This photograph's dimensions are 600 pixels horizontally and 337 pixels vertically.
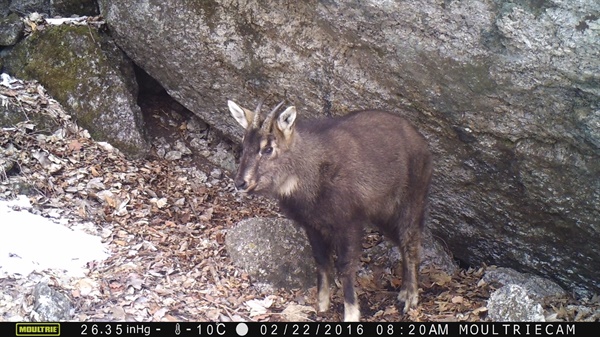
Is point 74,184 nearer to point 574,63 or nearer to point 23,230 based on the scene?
point 23,230

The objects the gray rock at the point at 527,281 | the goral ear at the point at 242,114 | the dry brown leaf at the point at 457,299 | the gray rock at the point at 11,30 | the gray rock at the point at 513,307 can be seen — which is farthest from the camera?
the gray rock at the point at 11,30

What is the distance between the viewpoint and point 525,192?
722 centimetres

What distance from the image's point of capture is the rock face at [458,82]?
627cm

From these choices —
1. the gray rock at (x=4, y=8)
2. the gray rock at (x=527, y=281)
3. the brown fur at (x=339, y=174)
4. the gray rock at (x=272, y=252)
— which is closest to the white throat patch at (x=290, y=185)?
the brown fur at (x=339, y=174)

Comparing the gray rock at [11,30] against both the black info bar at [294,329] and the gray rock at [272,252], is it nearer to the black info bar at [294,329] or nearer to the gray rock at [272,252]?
the gray rock at [272,252]

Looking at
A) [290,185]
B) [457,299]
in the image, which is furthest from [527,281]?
[290,185]

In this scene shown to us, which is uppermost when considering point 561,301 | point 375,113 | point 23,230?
point 375,113

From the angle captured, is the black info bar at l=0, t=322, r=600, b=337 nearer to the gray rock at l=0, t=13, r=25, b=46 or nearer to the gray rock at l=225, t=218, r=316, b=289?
the gray rock at l=225, t=218, r=316, b=289

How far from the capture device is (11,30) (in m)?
9.12

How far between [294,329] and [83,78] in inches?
179

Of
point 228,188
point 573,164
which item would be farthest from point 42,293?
point 573,164

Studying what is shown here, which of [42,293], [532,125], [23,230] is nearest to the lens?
[42,293]

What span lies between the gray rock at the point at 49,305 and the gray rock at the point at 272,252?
1953mm

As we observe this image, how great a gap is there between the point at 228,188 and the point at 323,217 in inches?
111
